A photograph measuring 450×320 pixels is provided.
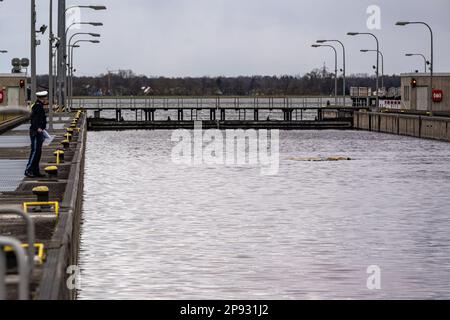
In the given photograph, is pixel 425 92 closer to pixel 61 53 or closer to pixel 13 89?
pixel 61 53

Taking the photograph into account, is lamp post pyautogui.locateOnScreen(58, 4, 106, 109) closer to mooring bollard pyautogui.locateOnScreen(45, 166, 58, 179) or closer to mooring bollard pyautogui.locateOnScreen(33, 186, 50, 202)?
mooring bollard pyautogui.locateOnScreen(45, 166, 58, 179)

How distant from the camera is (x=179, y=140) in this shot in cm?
10206

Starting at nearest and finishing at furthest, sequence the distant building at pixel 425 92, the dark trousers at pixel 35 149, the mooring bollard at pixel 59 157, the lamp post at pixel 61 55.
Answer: the dark trousers at pixel 35 149 → the mooring bollard at pixel 59 157 → the lamp post at pixel 61 55 → the distant building at pixel 425 92

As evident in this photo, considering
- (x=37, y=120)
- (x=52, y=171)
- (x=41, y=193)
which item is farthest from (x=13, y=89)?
(x=41, y=193)

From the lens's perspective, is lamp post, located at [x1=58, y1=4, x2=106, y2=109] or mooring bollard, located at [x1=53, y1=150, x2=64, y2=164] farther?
lamp post, located at [x1=58, y1=4, x2=106, y2=109]

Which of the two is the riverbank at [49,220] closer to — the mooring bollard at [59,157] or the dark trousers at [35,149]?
the mooring bollard at [59,157]

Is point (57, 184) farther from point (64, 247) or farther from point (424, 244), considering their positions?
point (64, 247)

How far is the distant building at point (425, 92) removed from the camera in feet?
380

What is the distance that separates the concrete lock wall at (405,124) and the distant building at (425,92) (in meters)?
4.82

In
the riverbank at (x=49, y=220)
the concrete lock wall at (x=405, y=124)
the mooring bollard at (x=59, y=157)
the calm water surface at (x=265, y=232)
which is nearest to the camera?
the riverbank at (x=49, y=220)

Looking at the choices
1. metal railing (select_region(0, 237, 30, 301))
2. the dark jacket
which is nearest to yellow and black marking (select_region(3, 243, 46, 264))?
metal railing (select_region(0, 237, 30, 301))

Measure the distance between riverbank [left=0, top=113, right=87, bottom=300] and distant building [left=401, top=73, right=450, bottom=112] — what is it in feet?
241

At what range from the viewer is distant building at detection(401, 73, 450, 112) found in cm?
11581

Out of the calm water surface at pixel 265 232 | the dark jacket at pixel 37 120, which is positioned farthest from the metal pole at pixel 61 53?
the dark jacket at pixel 37 120
